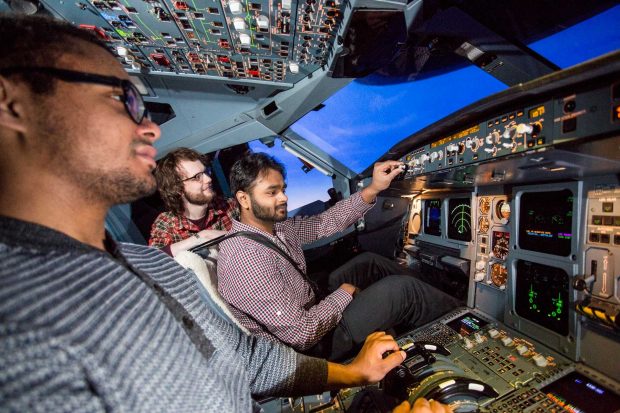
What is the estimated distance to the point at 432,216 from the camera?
269 cm

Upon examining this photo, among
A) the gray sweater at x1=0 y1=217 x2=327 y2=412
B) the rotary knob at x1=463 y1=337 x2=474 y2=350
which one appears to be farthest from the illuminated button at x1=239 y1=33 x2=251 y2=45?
the rotary knob at x1=463 y1=337 x2=474 y2=350

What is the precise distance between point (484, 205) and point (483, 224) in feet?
0.46

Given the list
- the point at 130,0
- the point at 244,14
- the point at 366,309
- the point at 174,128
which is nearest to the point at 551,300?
the point at 366,309

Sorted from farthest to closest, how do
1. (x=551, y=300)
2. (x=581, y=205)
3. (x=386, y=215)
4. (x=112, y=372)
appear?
(x=386, y=215)
(x=551, y=300)
(x=581, y=205)
(x=112, y=372)

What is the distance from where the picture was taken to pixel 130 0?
186 centimetres

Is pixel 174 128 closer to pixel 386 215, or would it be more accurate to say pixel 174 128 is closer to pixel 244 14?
pixel 244 14

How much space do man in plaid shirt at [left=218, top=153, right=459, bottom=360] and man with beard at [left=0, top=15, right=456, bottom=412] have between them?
639mm

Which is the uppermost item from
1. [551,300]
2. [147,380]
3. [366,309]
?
[147,380]

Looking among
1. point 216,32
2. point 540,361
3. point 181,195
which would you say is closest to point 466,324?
point 540,361

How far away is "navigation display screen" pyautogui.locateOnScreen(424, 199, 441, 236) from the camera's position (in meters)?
2.59

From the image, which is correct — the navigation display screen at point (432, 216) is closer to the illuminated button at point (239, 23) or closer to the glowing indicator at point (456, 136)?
the glowing indicator at point (456, 136)

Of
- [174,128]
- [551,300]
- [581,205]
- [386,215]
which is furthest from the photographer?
[174,128]

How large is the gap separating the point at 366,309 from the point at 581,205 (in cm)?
123

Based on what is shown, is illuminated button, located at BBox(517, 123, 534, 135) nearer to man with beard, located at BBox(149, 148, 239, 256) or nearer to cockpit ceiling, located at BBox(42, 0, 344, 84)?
cockpit ceiling, located at BBox(42, 0, 344, 84)
